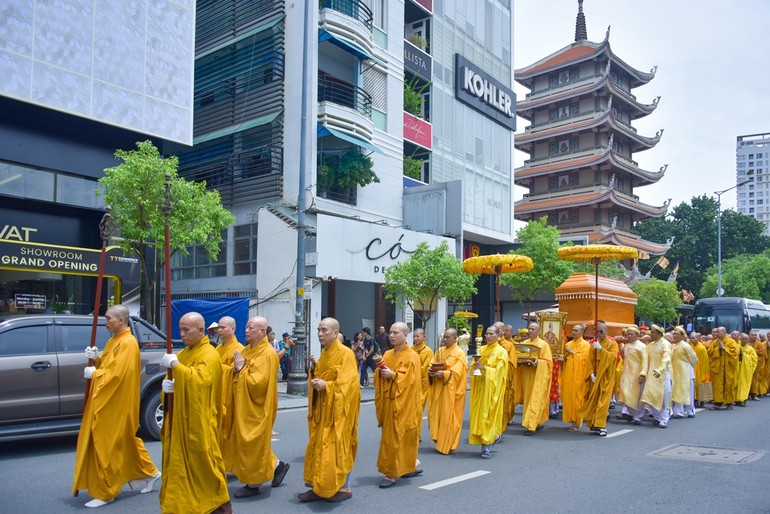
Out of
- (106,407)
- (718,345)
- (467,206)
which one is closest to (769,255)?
(467,206)

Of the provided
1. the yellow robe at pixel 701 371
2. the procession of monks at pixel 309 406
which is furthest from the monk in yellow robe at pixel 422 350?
the yellow robe at pixel 701 371

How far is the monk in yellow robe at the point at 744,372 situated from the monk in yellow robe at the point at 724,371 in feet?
0.54

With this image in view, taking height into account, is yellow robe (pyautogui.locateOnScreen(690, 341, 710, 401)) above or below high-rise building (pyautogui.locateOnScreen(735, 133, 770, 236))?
below

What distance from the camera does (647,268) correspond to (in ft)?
185

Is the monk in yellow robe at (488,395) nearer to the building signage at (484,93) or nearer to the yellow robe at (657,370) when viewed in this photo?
the yellow robe at (657,370)

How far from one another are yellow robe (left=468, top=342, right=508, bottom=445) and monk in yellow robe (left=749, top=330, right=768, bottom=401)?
37.1 ft

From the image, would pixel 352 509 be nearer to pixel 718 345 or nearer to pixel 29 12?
pixel 718 345

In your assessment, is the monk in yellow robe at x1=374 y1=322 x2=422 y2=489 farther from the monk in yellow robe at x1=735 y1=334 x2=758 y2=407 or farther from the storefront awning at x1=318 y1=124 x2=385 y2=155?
the storefront awning at x1=318 y1=124 x2=385 y2=155

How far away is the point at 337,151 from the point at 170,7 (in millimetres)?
7594

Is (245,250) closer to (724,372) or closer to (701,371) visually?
(701,371)

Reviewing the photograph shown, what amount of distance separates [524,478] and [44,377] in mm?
5921

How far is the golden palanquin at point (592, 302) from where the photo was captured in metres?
16.1

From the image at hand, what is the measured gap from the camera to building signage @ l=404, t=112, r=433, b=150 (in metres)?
28.3

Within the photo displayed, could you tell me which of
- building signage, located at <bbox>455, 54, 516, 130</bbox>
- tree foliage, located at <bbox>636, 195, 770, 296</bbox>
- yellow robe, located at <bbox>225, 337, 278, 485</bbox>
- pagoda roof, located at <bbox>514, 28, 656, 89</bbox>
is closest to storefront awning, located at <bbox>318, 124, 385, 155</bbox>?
building signage, located at <bbox>455, 54, 516, 130</bbox>
